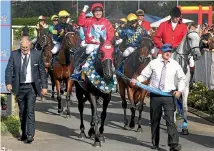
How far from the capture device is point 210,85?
18078 millimetres

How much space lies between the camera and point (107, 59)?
1048cm

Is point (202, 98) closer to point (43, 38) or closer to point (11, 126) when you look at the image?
point (43, 38)

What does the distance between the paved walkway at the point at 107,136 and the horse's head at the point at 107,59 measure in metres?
1.35

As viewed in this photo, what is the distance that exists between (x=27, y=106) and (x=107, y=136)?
2.00m

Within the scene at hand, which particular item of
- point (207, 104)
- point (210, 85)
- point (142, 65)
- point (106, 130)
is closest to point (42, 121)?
point (106, 130)

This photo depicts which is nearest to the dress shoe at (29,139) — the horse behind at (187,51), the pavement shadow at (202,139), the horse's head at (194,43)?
the pavement shadow at (202,139)

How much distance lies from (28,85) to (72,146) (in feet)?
4.66

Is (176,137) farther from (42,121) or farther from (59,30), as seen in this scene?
(59,30)

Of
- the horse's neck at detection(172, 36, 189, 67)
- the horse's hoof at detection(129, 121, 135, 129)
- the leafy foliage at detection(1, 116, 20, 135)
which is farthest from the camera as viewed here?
the horse's hoof at detection(129, 121, 135, 129)

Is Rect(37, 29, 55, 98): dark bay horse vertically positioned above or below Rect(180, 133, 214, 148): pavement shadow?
above

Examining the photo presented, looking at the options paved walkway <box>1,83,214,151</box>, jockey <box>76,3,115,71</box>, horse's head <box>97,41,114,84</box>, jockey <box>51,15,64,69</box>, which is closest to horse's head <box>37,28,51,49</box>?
jockey <box>51,15,64,69</box>

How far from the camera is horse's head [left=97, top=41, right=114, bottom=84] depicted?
34.4 ft

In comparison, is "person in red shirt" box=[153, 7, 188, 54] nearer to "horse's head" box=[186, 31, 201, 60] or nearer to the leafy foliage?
"horse's head" box=[186, 31, 201, 60]

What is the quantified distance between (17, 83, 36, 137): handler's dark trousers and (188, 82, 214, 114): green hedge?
6007mm
